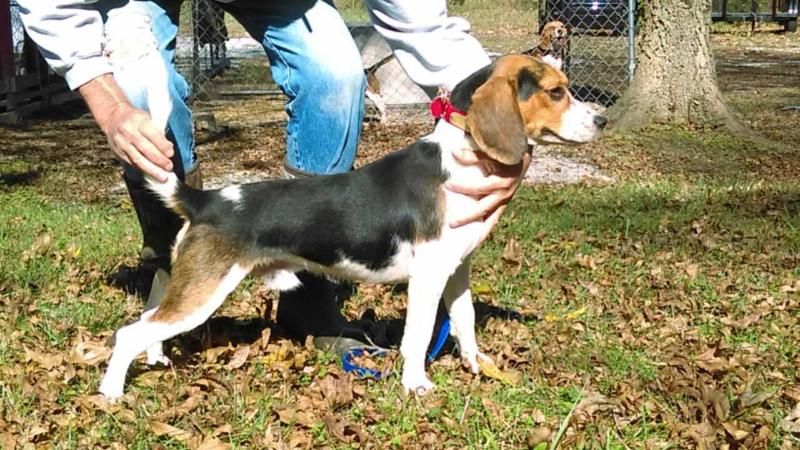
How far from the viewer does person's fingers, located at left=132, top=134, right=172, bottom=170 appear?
330 cm

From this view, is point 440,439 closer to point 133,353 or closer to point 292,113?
point 133,353

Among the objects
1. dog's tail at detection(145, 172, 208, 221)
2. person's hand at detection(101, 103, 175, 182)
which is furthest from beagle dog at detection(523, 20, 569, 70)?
person's hand at detection(101, 103, 175, 182)

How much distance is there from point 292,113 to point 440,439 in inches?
61.5

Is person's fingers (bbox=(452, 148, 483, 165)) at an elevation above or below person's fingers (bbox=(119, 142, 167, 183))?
below

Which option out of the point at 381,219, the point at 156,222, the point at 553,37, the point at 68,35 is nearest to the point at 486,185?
the point at 381,219

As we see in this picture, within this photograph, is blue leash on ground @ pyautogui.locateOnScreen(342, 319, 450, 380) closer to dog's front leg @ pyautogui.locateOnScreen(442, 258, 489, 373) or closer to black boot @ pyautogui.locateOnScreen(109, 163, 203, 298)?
dog's front leg @ pyautogui.locateOnScreen(442, 258, 489, 373)

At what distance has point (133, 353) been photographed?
3482mm

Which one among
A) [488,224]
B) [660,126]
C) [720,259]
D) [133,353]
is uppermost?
[488,224]

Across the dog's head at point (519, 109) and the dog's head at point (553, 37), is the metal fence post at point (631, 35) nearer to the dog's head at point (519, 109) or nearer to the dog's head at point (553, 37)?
the dog's head at point (553, 37)

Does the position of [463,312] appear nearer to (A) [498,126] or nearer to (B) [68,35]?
(A) [498,126]

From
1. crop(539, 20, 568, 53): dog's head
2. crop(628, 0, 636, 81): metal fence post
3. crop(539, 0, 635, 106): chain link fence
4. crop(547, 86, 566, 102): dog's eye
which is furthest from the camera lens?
crop(539, 0, 635, 106): chain link fence

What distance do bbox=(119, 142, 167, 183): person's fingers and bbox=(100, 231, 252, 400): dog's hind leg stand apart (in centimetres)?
27

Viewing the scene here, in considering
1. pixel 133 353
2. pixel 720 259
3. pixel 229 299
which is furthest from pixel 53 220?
pixel 720 259

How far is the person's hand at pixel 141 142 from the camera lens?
10.8ft
